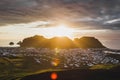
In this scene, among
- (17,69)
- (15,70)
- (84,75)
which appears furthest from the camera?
(17,69)

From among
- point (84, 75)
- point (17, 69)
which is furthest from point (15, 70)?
point (84, 75)

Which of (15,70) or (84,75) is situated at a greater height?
(84,75)

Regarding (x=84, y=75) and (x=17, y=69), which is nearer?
(x=84, y=75)

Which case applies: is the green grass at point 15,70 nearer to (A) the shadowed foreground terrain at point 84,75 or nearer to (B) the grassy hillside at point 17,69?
(B) the grassy hillside at point 17,69

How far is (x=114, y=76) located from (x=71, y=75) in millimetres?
5799

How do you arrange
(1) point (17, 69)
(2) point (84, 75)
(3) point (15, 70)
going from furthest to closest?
1. (1) point (17, 69)
2. (3) point (15, 70)
3. (2) point (84, 75)

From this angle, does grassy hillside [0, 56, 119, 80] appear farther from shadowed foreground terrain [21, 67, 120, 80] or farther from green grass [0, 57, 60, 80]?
shadowed foreground terrain [21, 67, 120, 80]

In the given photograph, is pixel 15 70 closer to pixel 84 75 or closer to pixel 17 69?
pixel 17 69

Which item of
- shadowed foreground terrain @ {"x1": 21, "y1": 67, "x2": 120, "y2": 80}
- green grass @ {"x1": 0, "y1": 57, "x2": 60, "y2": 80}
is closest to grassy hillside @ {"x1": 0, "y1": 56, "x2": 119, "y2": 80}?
green grass @ {"x1": 0, "y1": 57, "x2": 60, "y2": 80}

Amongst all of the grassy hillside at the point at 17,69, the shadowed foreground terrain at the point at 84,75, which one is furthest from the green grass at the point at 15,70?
the shadowed foreground terrain at the point at 84,75

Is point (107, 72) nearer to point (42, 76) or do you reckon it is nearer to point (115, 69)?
point (115, 69)

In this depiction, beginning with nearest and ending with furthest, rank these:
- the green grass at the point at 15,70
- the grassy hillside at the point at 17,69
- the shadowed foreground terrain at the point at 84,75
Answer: the shadowed foreground terrain at the point at 84,75 → the grassy hillside at the point at 17,69 → the green grass at the point at 15,70

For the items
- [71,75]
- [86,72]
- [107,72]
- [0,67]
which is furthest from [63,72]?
[0,67]

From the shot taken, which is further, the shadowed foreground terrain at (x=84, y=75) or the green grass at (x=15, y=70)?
the green grass at (x=15, y=70)
